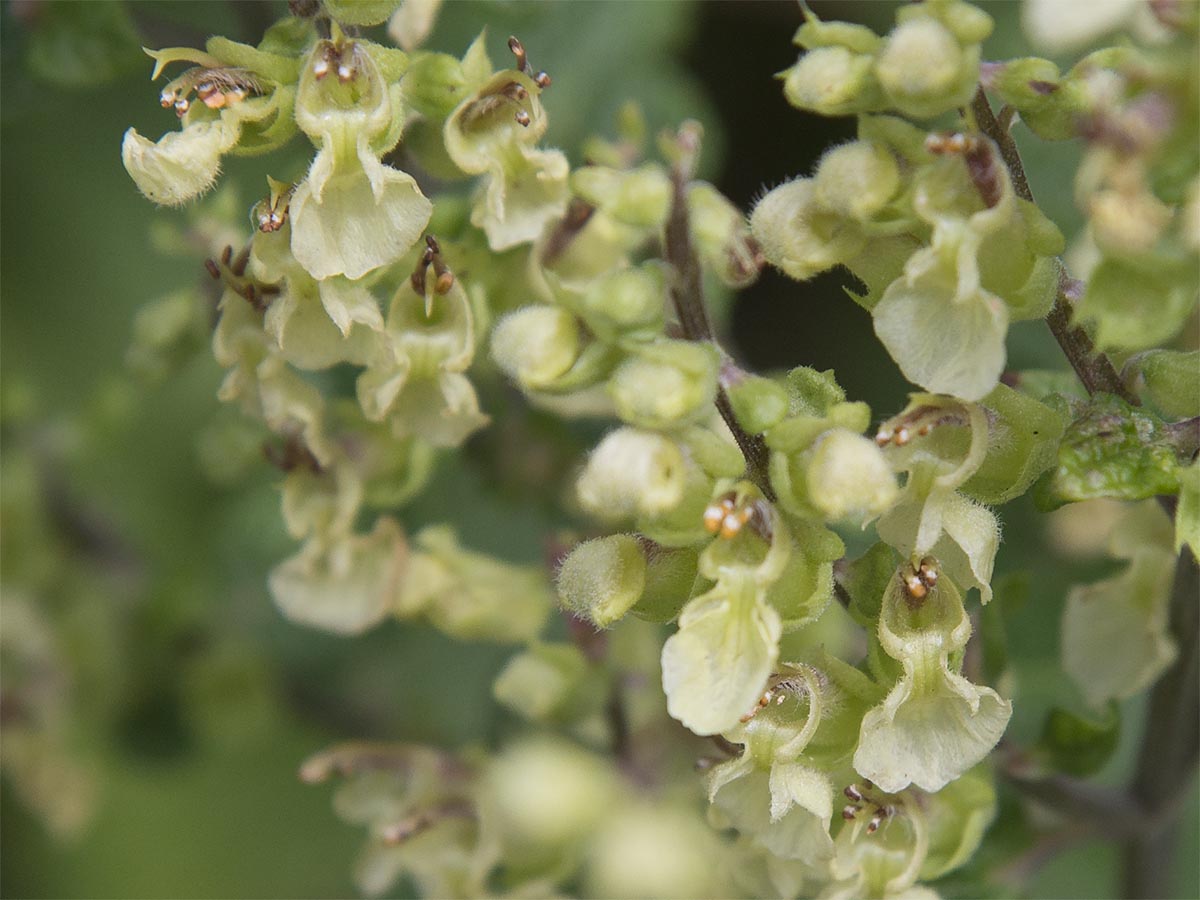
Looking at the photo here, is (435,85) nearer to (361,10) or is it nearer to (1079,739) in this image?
(361,10)

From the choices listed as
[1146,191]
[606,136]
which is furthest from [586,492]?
[606,136]

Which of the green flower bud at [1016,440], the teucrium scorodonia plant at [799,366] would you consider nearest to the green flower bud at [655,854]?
the teucrium scorodonia plant at [799,366]

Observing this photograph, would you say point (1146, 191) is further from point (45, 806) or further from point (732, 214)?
point (45, 806)

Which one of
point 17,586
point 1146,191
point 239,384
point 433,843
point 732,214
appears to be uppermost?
point 1146,191

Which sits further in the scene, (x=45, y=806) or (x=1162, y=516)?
(x=45, y=806)

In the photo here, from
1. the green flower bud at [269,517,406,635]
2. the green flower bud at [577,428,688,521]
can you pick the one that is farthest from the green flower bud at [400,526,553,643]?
the green flower bud at [577,428,688,521]

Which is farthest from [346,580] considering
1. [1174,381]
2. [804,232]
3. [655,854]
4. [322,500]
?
[1174,381]

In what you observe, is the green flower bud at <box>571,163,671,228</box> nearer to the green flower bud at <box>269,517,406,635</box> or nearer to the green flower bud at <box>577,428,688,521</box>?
the green flower bud at <box>577,428,688,521</box>
